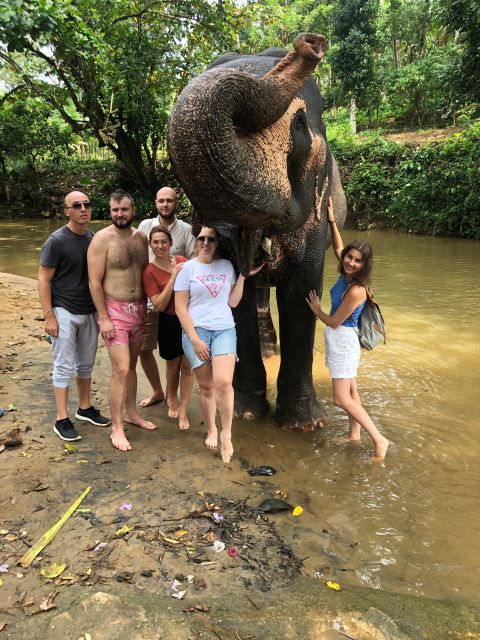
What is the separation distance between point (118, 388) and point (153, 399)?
84 centimetres

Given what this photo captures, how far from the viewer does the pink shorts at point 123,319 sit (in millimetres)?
3344

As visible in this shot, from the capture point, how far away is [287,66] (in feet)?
7.36

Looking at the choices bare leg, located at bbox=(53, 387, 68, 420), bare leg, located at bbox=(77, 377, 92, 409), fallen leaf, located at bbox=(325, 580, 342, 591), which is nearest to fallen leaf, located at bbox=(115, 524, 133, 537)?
fallen leaf, located at bbox=(325, 580, 342, 591)

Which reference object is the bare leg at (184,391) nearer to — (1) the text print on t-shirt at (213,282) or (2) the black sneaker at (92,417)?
(2) the black sneaker at (92,417)

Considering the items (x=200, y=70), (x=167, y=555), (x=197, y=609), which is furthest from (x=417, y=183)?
(x=197, y=609)

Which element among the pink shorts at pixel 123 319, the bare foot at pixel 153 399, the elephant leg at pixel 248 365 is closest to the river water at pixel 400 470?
the elephant leg at pixel 248 365

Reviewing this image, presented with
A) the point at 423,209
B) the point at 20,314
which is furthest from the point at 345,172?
the point at 20,314

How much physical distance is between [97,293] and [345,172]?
15.8 metres

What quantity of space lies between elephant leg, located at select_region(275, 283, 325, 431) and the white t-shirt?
22.5 inches

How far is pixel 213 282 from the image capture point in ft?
10.4

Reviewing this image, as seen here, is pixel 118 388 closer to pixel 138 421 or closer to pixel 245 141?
pixel 138 421

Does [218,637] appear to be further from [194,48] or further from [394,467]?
[194,48]

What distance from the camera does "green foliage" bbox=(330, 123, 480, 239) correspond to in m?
13.4

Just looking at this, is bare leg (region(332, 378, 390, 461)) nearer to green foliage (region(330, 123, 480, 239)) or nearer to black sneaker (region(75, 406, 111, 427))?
black sneaker (region(75, 406, 111, 427))
